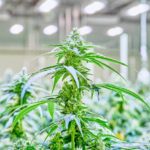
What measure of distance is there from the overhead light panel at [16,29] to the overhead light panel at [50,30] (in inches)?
20.1

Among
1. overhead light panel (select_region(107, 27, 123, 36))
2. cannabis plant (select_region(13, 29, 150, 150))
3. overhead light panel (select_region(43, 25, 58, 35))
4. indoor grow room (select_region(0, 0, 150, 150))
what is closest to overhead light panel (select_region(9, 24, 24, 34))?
overhead light panel (select_region(43, 25, 58, 35))

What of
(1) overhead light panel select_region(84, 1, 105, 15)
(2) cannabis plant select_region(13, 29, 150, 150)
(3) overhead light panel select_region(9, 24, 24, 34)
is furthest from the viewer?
(3) overhead light panel select_region(9, 24, 24, 34)

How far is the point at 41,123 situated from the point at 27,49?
905cm

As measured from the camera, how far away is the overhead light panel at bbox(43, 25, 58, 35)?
10922 mm

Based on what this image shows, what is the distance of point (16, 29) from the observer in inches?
432

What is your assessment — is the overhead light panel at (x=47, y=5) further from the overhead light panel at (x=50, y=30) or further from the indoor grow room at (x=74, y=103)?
the indoor grow room at (x=74, y=103)

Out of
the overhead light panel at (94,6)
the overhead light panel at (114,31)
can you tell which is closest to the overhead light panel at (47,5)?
the overhead light panel at (94,6)

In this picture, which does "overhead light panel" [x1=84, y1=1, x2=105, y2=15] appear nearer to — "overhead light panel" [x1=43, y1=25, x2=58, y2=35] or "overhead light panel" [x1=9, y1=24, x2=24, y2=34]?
"overhead light panel" [x1=43, y1=25, x2=58, y2=35]

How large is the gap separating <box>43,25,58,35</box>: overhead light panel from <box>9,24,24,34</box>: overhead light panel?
0.51 m

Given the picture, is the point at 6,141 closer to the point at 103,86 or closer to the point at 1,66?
the point at 103,86

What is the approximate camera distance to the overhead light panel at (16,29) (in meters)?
10.9

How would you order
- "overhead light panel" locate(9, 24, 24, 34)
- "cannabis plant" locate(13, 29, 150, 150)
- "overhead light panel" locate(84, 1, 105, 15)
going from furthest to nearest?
"overhead light panel" locate(9, 24, 24, 34), "overhead light panel" locate(84, 1, 105, 15), "cannabis plant" locate(13, 29, 150, 150)

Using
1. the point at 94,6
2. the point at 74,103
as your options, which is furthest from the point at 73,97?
the point at 94,6

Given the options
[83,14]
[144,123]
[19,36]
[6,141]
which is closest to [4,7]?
[19,36]
